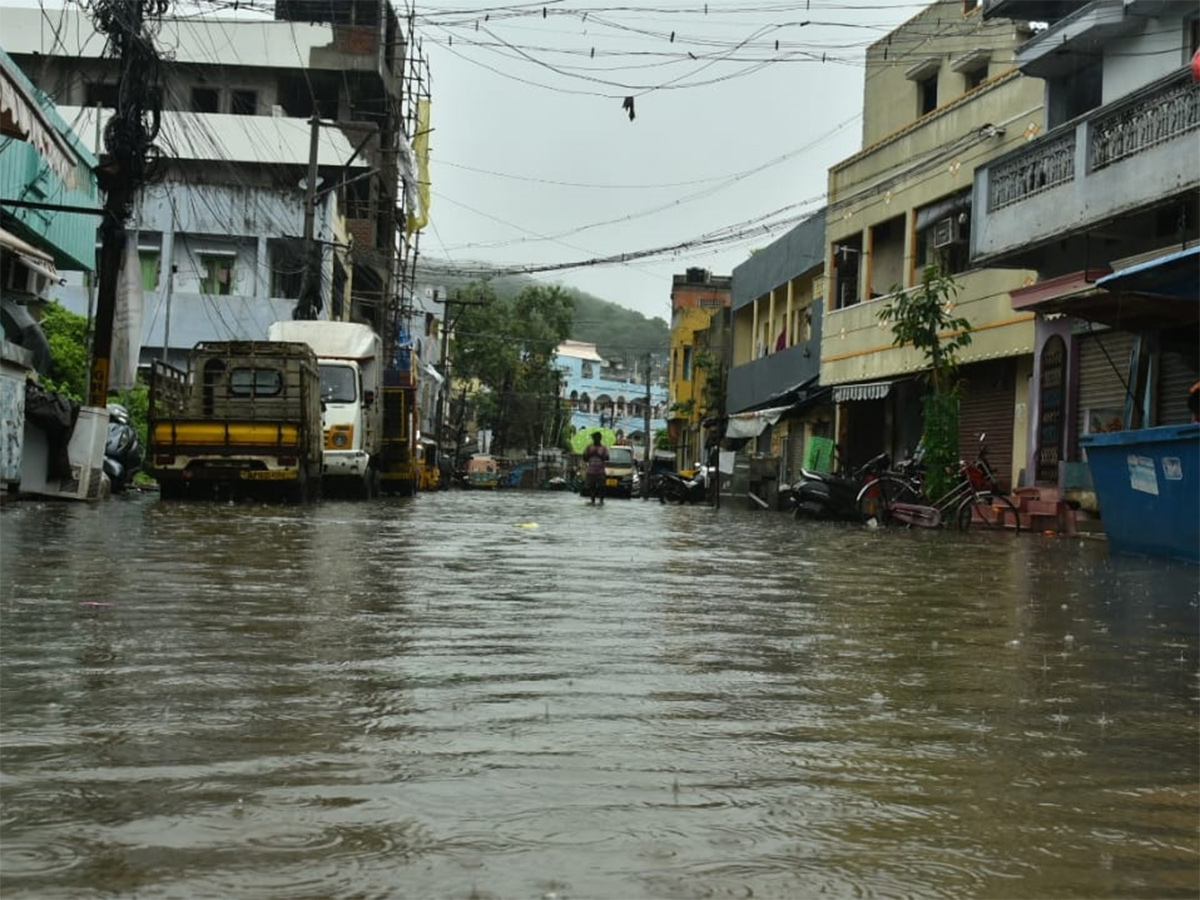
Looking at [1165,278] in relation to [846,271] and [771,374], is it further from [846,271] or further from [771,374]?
[771,374]

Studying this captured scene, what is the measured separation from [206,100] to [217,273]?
31.9 ft

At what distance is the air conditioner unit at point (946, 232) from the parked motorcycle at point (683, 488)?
1499 centimetres

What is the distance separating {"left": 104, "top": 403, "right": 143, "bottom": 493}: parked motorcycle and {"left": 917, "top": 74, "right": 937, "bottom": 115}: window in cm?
1905

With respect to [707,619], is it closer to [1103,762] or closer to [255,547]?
[1103,762]

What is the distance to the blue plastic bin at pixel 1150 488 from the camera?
40.3ft

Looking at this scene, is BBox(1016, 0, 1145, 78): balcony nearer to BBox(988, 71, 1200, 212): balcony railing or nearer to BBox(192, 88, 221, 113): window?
BBox(988, 71, 1200, 212): balcony railing

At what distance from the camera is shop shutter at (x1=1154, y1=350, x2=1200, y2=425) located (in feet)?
58.4

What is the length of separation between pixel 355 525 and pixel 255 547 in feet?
14.4

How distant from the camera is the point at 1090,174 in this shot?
65.0 feet

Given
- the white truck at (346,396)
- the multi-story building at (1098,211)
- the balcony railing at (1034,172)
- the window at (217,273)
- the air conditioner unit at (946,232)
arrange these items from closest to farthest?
the multi-story building at (1098,211), the balcony railing at (1034,172), the white truck at (346,396), the air conditioner unit at (946,232), the window at (217,273)

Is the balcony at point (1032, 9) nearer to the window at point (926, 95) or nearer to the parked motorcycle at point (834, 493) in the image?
the parked motorcycle at point (834, 493)

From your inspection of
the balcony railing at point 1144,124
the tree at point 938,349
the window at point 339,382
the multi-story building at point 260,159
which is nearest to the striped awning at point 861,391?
the tree at point 938,349

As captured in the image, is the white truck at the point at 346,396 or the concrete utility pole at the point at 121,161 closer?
the concrete utility pole at the point at 121,161

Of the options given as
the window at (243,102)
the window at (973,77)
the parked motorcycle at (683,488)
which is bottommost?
the parked motorcycle at (683,488)
